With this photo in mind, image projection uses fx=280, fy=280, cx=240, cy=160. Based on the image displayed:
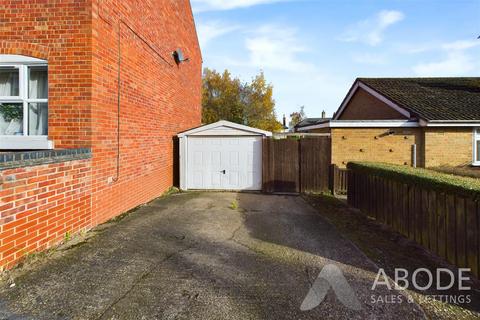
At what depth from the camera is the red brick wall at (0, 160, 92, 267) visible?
11.5 ft

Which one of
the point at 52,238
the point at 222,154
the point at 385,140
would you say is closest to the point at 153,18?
the point at 222,154

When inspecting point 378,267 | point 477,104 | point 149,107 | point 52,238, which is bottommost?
point 378,267

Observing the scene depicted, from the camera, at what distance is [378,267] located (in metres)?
3.97

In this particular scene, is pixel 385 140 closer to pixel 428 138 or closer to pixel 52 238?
pixel 428 138

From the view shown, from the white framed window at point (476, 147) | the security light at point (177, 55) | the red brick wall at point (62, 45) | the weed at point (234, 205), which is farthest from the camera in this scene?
the white framed window at point (476, 147)

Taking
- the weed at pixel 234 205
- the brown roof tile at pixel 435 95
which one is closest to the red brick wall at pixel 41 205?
the weed at pixel 234 205

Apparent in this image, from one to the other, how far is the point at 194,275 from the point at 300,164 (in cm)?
743

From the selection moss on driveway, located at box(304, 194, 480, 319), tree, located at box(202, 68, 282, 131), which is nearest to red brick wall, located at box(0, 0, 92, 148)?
moss on driveway, located at box(304, 194, 480, 319)

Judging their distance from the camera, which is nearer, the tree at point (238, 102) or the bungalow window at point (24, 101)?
the bungalow window at point (24, 101)

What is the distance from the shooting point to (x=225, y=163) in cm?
1061

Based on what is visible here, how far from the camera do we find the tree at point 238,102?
1443 inches

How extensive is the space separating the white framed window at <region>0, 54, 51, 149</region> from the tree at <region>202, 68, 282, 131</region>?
101 feet

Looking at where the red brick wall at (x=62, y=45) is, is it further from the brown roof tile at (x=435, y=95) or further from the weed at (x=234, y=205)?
the brown roof tile at (x=435, y=95)

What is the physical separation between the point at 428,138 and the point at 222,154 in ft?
26.5
